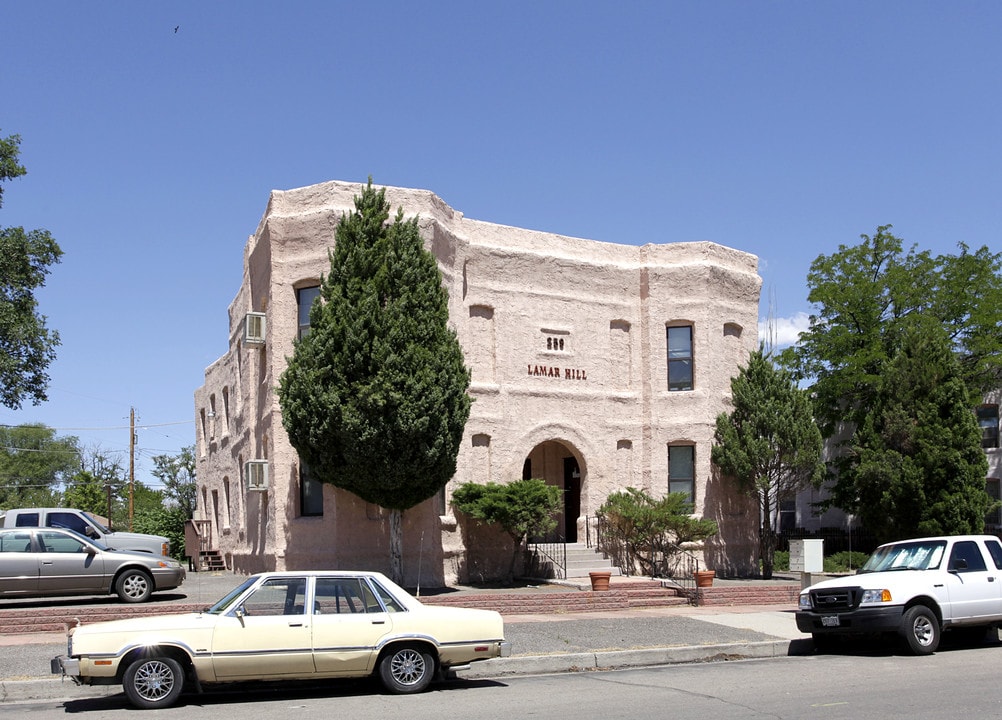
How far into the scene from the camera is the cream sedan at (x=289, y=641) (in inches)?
389

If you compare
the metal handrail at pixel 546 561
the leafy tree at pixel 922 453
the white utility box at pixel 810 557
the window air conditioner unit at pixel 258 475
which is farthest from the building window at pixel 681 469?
the window air conditioner unit at pixel 258 475

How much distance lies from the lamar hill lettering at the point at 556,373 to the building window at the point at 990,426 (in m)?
17.7

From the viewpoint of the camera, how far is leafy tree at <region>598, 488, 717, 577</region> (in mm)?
23391

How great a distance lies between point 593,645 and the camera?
13.9 meters

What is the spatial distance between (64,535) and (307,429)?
14.6 ft

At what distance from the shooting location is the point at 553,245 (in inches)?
998

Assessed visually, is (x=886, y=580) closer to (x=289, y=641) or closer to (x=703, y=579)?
(x=703, y=579)

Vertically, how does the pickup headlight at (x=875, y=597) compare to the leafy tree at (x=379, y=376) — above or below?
below

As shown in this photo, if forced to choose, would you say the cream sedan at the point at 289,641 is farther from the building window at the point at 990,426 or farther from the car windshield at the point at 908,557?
the building window at the point at 990,426

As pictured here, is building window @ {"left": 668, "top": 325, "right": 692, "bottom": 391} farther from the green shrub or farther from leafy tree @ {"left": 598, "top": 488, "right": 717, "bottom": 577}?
the green shrub

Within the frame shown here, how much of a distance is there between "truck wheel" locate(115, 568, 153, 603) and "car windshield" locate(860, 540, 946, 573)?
1163 centimetres

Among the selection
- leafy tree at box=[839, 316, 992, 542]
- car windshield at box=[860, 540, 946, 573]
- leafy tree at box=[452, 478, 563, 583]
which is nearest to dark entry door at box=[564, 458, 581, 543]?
leafy tree at box=[452, 478, 563, 583]

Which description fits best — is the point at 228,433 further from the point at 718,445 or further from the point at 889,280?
the point at 889,280

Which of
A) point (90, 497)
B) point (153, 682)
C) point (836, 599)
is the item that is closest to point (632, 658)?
point (836, 599)
